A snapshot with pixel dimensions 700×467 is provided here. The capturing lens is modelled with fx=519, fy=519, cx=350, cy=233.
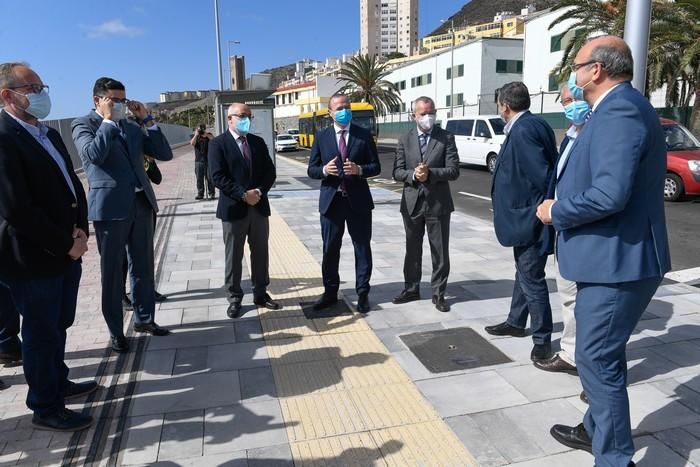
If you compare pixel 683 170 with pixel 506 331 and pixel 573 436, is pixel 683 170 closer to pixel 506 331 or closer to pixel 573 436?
pixel 506 331

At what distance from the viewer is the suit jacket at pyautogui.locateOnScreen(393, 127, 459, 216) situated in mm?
4867

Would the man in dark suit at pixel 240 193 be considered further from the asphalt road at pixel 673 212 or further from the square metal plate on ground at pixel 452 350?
the asphalt road at pixel 673 212

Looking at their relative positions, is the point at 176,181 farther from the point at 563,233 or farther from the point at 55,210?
the point at 563,233

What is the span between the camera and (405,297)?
17.1 feet

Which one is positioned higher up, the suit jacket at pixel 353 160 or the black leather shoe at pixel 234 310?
the suit jacket at pixel 353 160

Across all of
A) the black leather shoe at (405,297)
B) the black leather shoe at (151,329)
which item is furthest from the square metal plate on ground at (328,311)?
the black leather shoe at (151,329)

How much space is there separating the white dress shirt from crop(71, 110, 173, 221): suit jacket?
0.52m

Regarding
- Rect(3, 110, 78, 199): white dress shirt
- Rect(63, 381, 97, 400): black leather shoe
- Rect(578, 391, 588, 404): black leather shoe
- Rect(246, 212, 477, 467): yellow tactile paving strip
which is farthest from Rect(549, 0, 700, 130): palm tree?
Rect(63, 381, 97, 400): black leather shoe

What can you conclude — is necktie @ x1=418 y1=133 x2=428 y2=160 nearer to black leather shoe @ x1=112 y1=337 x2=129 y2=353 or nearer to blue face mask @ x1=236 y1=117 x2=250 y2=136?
blue face mask @ x1=236 y1=117 x2=250 y2=136

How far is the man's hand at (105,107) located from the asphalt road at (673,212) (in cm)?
653

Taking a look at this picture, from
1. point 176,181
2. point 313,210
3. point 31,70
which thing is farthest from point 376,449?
point 176,181

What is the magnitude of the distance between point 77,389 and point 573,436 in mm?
3104

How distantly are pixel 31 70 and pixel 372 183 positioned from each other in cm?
1397

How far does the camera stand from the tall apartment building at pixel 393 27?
15450cm
